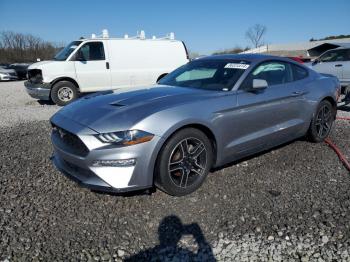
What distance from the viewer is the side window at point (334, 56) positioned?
11048 mm

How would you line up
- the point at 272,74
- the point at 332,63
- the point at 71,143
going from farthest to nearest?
the point at 332,63 < the point at 272,74 < the point at 71,143

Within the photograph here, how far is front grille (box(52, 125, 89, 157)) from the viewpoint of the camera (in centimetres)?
310

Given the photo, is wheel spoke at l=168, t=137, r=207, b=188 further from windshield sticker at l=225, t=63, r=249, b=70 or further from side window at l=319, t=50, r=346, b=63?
side window at l=319, t=50, r=346, b=63

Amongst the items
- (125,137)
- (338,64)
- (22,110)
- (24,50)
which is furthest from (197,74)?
(24,50)

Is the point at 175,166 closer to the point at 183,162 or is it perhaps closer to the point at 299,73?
the point at 183,162

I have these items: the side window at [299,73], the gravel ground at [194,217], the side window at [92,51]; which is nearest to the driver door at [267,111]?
the side window at [299,73]

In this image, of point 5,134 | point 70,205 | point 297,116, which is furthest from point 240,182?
point 5,134

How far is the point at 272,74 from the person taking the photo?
14.8ft

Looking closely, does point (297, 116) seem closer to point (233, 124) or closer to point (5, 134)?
point (233, 124)

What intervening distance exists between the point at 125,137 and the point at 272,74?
2.55m

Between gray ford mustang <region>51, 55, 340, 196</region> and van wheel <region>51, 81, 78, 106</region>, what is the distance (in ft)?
18.8

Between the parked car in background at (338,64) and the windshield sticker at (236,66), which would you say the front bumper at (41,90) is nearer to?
the windshield sticker at (236,66)

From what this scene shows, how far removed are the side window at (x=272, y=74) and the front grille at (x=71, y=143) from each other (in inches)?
82.8

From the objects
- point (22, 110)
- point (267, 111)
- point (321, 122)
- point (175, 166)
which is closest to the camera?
point (175, 166)
